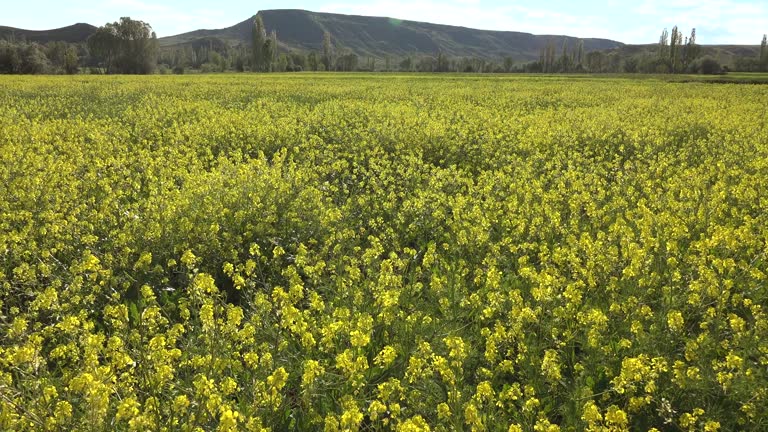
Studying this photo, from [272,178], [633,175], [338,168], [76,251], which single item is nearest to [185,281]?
[76,251]

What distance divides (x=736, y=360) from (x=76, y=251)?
20.2 feet

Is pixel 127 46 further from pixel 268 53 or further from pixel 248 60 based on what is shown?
pixel 248 60

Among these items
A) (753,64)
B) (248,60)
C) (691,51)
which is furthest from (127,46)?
(753,64)

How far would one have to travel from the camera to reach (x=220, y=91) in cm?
2491

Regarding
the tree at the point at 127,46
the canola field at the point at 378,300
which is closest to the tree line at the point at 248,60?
the tree at the point at 127,46

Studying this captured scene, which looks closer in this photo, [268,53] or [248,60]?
[268,53]

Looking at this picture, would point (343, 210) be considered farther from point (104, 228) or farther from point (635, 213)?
point (635, 213)

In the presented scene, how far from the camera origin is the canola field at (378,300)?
308cm

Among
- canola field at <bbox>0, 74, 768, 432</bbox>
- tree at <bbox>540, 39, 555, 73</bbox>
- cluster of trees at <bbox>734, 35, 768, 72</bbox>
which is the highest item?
tree at <bbox>540, 39, 555, 73</bbox>

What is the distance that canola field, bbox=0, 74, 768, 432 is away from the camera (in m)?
3.08

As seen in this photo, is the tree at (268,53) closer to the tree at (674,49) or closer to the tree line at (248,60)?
the tree line at (248,60)

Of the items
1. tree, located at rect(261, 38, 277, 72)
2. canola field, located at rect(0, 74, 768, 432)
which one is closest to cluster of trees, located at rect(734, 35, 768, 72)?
tree, located at rect(261, 38, 277, 72)

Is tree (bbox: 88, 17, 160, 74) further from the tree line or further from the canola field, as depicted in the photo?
the canola field

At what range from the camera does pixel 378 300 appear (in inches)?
163
